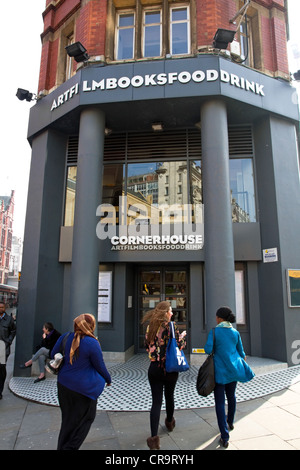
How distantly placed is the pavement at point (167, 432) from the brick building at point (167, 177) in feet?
7.76

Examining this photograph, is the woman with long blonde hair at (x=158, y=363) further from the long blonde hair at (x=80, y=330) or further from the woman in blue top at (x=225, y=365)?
the long blonde hair at (x=80, y=330)

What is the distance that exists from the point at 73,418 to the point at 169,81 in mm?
7592

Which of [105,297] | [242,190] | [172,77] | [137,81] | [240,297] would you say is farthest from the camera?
[242,190]

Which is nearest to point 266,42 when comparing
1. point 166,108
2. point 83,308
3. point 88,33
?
point 166,108

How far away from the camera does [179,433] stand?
4379mm

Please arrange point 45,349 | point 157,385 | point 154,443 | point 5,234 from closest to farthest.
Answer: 1. point 154,443
2. point 157,385
3. point 45,349
4. point 5,234

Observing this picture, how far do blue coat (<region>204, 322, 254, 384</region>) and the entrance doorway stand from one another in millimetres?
5209

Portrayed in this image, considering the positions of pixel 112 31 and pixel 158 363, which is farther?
pixel 112 31

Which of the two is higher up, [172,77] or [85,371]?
[172,77]

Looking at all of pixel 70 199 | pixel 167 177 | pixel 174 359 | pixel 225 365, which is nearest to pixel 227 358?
pixel 225 365

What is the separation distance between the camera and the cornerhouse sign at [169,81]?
801cm

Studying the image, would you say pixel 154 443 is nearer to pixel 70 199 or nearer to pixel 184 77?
pixel 70 199

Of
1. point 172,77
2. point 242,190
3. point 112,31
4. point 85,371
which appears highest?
point 112,31

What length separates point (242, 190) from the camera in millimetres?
9281
